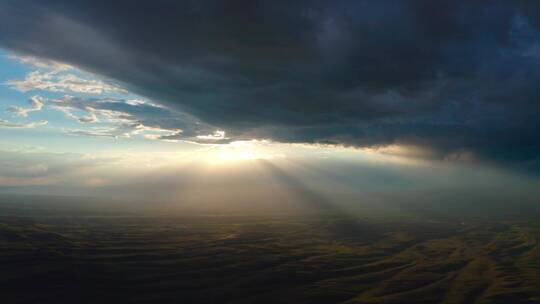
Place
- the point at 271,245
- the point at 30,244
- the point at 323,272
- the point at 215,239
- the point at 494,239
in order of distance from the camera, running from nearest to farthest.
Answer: the point at 323,272
the point at 30,244
the point at 271,245
the point at 215,239
the point at 494,239

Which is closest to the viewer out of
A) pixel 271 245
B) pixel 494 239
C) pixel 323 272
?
pixel 323 272

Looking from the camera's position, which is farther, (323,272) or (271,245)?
(271,245)

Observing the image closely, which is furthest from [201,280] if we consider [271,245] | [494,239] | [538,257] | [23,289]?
[494,239]

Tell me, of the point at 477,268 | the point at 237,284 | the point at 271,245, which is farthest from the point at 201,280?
the point at 477,268

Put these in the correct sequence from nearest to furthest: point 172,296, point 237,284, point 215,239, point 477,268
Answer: point 172,296, point 237,284, point 477,268, point 215,239

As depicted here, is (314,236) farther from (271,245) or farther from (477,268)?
(477,268)

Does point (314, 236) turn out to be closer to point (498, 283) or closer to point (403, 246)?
point (403, 246)
